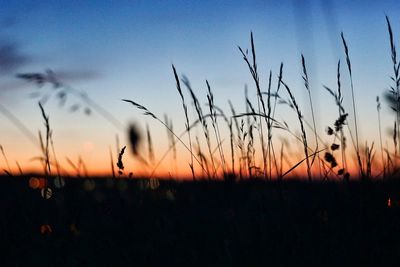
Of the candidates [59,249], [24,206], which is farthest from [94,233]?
[24,206]

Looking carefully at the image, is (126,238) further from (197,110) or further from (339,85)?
(339,85)

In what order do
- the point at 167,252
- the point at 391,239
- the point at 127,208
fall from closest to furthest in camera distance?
the point at 391,239
the point at 167,252
the point at 127,208

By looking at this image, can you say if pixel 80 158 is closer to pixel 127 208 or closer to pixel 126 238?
pixel 127 208

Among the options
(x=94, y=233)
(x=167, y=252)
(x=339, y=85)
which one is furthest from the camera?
(x=339, y=85)

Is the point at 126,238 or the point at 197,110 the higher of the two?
the point at 197,110

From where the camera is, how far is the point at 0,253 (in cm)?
271

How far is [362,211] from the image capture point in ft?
8.93

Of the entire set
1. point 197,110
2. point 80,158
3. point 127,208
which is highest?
point 197,110

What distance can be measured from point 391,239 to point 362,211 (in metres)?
0.28

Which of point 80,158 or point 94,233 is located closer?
point 94,233

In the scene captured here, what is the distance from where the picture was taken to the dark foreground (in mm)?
2373

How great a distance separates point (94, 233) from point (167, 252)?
0.53 m

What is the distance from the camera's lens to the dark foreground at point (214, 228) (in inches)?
93.4

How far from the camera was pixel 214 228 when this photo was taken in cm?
286
